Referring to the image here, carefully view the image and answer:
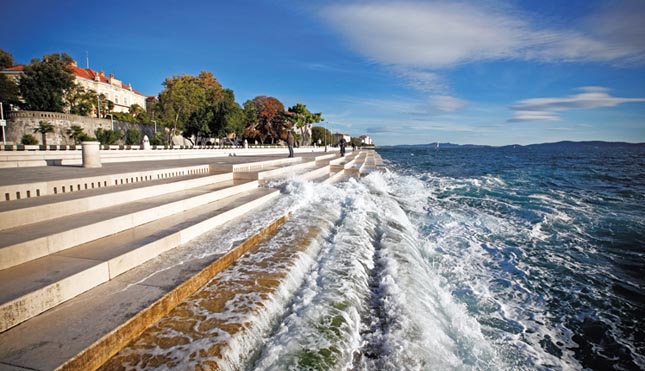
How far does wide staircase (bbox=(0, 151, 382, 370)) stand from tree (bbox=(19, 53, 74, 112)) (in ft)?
135

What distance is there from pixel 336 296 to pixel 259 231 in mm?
2132

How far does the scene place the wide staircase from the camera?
2316 mm

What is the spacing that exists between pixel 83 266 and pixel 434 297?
4.55 metres

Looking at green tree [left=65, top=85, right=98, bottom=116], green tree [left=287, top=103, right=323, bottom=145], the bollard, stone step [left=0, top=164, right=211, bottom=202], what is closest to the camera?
stone step [left=0, top=164, right=211, bottom=202]

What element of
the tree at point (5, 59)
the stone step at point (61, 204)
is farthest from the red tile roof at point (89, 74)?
the stone step at point (61, 204)

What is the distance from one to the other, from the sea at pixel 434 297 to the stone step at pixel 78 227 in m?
1.18

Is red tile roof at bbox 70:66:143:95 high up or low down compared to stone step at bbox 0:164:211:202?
up

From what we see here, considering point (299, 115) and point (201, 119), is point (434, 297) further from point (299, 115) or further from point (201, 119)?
point (299, 115)

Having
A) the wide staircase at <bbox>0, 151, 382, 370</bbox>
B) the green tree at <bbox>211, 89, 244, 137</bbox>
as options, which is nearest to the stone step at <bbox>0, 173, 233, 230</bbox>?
the wide staircase at <bbox>0, 151, 382, 370</bbox>

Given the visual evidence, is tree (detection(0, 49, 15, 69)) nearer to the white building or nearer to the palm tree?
the white building

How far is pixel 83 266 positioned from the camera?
3.07m

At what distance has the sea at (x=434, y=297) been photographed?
9.78ft

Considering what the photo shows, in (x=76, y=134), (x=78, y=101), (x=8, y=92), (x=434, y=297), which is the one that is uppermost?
(x=78, y=101)

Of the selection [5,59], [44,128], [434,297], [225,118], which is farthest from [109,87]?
[434,297]
